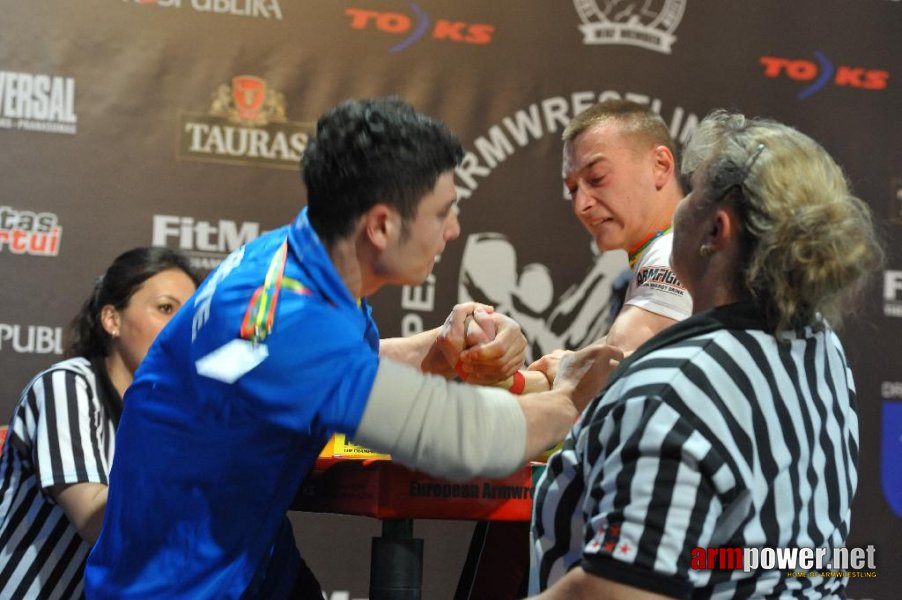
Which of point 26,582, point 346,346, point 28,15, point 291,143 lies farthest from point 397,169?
point 28,15

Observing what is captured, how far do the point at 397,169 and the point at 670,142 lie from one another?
4.85 ft

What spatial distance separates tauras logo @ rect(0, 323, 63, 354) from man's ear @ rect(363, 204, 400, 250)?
220 cm

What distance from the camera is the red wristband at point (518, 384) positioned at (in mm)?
2033

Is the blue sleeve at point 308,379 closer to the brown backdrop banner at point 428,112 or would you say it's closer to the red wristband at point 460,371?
the red wristband at point 460,371

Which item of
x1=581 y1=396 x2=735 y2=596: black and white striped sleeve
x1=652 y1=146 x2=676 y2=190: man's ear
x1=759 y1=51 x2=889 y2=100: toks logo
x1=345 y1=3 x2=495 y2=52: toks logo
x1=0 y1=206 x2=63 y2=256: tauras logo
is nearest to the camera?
x1=581 y1=396 x2=735 y2=596: black and white striped sleeve

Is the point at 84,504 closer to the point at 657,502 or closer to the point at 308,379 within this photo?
the point at 308,379

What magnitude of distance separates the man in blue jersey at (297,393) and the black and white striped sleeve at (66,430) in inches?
25.6

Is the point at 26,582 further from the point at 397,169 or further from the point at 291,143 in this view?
the point at 291,143

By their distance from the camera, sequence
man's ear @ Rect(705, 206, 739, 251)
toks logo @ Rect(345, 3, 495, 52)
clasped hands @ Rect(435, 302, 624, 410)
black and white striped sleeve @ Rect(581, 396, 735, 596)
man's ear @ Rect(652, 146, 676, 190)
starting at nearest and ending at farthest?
black and white striped sleeve @ Rect(581, 396, 735, 596)
man's ear @ Rect(705, 206, 739, 251)
clasped hands @ Rect(435, 302, 624, 410)
man's ear @ Rect(652, 146, 676, 190)
toks logo @ Rect(345, 3, 495, 52)

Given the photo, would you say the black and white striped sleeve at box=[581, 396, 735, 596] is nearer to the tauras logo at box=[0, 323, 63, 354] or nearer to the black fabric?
the black fabric

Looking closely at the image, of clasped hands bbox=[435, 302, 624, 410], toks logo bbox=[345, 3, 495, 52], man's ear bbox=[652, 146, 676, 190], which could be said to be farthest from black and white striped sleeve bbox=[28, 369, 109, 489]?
toks logo bbox=[345, 3, 495, 52]

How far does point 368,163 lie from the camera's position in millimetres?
1507

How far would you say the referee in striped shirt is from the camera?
1141 millimetres

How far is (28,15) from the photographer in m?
3.41
